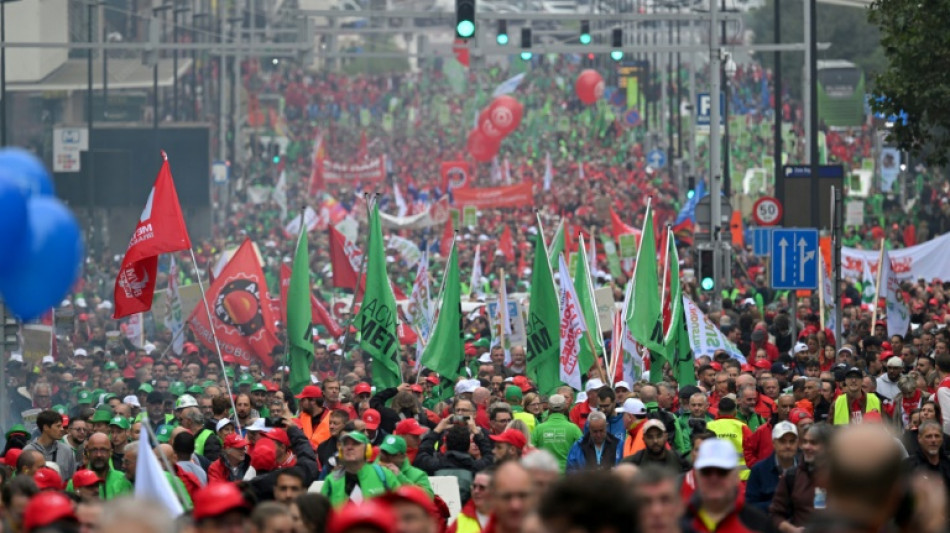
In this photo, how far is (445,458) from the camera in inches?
500

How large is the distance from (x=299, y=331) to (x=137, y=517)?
14577 mm

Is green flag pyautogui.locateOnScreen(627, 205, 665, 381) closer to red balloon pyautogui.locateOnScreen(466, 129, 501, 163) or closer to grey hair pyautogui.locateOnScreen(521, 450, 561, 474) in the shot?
grey hair pyautogui.locateOnScreen(521, 450, 561, 474)

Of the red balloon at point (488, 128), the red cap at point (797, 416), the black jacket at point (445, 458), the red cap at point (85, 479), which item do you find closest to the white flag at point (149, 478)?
the red cap at point (85, 479)

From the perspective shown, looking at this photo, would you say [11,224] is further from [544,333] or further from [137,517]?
[544,333]

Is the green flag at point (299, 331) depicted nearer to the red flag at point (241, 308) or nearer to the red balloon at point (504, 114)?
the red flag at point (241, 308)

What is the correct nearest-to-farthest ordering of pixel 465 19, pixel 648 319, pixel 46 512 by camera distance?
pixel 46 512, pixel 648 319, pixel 465 19

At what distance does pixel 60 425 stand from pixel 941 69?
35.2 ft

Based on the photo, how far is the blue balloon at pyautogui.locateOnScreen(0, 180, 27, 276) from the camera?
8.82 meters

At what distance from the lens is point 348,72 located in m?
135

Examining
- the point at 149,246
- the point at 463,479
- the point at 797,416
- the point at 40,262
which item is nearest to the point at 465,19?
the point at 149,246

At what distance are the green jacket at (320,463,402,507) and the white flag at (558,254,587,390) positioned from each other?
758 cm

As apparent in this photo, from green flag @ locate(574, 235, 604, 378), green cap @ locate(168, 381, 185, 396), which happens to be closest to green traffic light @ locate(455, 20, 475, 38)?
green flag @ locate(574, 235, 604, 378)

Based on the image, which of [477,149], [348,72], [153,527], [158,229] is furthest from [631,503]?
[348,72]

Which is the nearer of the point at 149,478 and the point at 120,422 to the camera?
the point at 149,478
